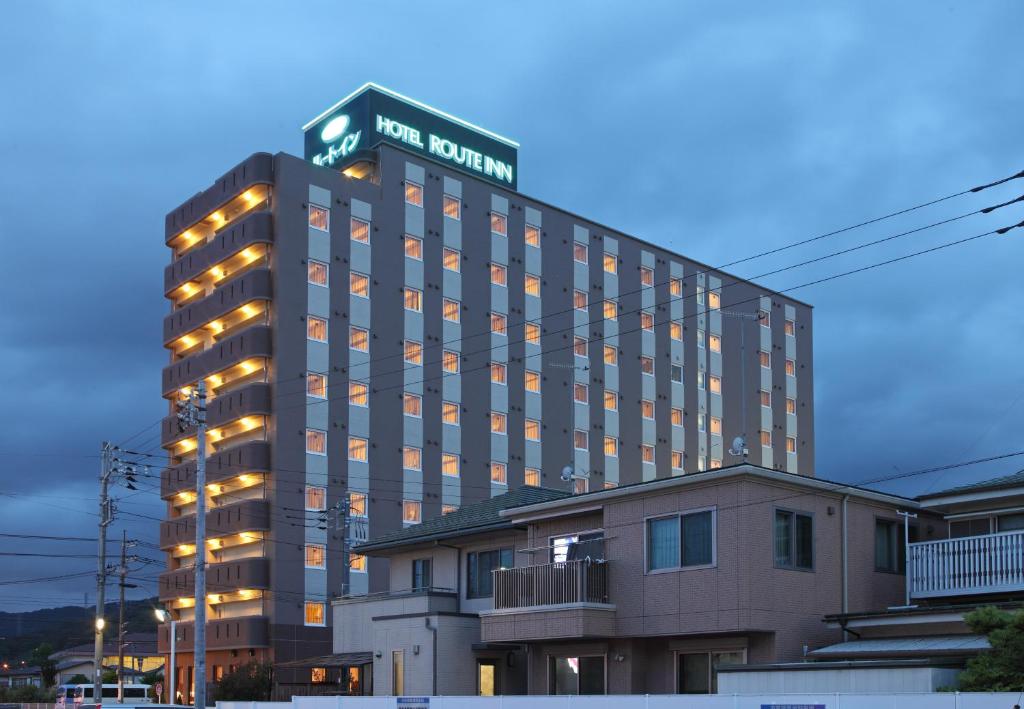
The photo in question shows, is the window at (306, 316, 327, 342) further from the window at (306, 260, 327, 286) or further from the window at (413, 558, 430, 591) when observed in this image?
the window at (413, 558, 430, 591)

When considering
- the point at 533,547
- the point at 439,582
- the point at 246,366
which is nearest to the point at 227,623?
the point at 246,366

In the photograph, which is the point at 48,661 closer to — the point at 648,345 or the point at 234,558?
the point at 234,558

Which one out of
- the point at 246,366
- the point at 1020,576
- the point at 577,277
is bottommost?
the point at 1020,576

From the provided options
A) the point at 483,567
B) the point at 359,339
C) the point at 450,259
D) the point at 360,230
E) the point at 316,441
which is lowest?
the point at 483,567

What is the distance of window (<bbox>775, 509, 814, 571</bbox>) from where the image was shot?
31.6 metres

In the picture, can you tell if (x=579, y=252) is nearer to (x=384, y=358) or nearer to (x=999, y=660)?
(x=384, y=358)

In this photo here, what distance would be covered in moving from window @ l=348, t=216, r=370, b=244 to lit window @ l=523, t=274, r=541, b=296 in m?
13.8

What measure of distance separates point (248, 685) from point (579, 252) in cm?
4411

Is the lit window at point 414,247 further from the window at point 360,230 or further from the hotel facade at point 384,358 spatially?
the window at point 360,230

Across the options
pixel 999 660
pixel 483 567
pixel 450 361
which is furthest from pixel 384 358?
pixel 999 660

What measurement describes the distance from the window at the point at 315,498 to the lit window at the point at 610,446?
24.5m

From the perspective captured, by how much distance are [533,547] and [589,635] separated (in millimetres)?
5065

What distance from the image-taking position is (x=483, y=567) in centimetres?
4162

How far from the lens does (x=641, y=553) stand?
110 ft
